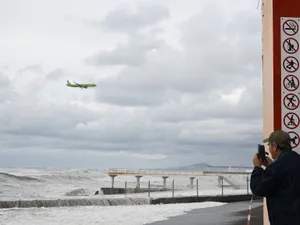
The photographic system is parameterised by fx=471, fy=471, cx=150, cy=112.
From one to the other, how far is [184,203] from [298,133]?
18.4 metres

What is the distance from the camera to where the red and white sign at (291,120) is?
4793 millimetres

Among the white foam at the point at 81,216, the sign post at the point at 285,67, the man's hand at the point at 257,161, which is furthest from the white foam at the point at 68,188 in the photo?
the man's hand at the point at 257,161

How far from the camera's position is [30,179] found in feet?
183

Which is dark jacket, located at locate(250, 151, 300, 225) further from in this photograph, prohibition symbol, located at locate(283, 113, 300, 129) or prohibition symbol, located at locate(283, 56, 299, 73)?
prohibition symbol, located at locate(283, 56, 299, 73)

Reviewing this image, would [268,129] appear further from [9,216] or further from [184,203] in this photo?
[184,203]

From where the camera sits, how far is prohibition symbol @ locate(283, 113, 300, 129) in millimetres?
4793

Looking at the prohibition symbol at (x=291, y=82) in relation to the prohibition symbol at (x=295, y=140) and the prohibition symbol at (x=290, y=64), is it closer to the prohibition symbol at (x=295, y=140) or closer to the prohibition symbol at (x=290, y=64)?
the prohibition symbol at (x=290, y=64)

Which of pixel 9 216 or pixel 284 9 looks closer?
pixel 284 9

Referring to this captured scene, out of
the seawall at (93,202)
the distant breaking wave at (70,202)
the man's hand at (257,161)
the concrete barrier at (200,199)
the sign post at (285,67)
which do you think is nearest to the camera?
the man's hand at (257,161)

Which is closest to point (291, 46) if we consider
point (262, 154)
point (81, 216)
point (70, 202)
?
point (262, 154)

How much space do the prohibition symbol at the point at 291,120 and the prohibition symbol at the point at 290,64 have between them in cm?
46

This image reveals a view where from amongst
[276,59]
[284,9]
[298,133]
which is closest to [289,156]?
[298,133]

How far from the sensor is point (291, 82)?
4859mm

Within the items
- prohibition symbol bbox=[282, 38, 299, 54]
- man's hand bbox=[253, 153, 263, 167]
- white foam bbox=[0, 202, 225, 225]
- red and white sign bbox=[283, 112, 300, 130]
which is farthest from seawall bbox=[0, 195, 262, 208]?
man's hand bbox=[253, 153, 263, 167]
